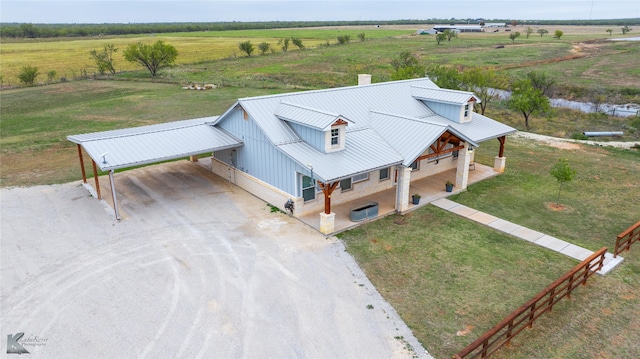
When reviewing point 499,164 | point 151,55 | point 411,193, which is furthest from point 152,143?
point 151,55

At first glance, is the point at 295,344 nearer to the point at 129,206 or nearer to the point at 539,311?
the point at 539,311

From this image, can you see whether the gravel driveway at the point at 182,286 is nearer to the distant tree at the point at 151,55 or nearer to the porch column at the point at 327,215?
the porch column at the point at 327,215

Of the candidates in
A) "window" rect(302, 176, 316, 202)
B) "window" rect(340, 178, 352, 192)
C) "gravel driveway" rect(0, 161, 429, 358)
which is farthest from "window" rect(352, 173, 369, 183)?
"gravel driveway" rect(0, 161, 429, 358)

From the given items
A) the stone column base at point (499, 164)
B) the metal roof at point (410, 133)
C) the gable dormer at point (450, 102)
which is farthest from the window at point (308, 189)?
the stone column base at point (499, 164)

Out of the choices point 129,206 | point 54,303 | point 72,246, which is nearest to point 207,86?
point 129,206

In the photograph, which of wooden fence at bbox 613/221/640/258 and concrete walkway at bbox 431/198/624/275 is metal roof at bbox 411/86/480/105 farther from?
wooden fence at bbox 613/221/640/258
